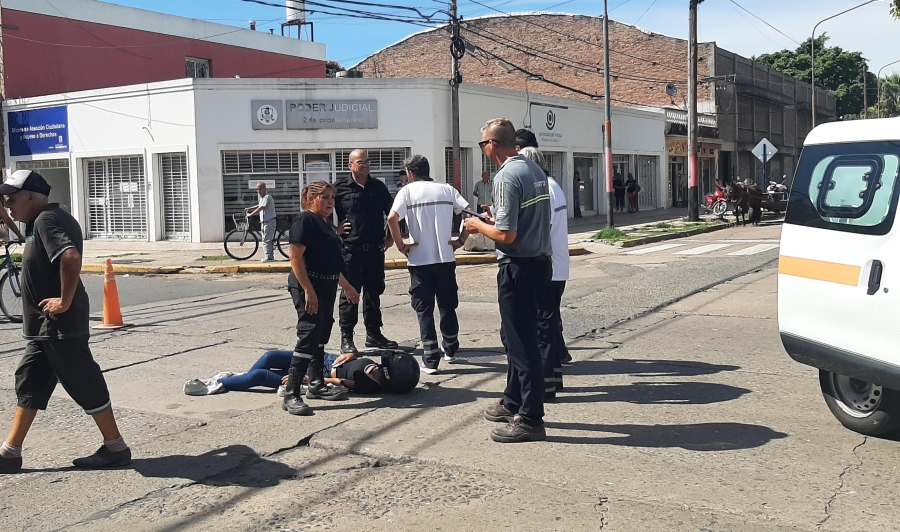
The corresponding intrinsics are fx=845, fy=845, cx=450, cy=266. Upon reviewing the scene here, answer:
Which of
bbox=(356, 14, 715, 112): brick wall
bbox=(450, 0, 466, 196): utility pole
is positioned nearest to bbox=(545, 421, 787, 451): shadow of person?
bbox=(450, 0, 466, 196): utility pole

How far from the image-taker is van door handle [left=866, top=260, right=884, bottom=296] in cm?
473

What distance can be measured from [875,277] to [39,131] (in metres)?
27.6

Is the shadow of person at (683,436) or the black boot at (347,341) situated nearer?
the shadow of person at (683,436)

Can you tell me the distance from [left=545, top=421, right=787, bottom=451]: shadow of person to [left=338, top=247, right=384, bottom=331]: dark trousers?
2.83 meters

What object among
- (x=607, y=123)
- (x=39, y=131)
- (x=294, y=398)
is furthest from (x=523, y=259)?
(x=39, y=131)

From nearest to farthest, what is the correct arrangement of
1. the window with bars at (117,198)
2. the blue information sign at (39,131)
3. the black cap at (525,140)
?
the black cap at (525,140) → the window with bars at (117,198) → the blue information sign at (39,131)

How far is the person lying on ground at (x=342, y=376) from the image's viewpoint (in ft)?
22.2

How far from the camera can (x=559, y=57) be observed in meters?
45.0

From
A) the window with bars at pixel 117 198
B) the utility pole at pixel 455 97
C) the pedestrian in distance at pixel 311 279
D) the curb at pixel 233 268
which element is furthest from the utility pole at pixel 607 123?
the pedestrian in distance at pixel 311 279

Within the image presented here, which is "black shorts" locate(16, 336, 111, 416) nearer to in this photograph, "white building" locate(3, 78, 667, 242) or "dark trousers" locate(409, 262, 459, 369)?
"dark trousers" locate(409, 262, 459, 369)

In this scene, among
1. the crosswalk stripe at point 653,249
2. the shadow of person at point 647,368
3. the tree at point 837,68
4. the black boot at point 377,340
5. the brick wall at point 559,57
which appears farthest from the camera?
the tree at point 837,68

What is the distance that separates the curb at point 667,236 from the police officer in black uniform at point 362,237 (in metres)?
14.3

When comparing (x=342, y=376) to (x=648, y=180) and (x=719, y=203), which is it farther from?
(x=648, y=180)

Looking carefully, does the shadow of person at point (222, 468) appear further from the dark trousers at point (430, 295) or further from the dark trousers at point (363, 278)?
the dark trousers at point (363, 278)
